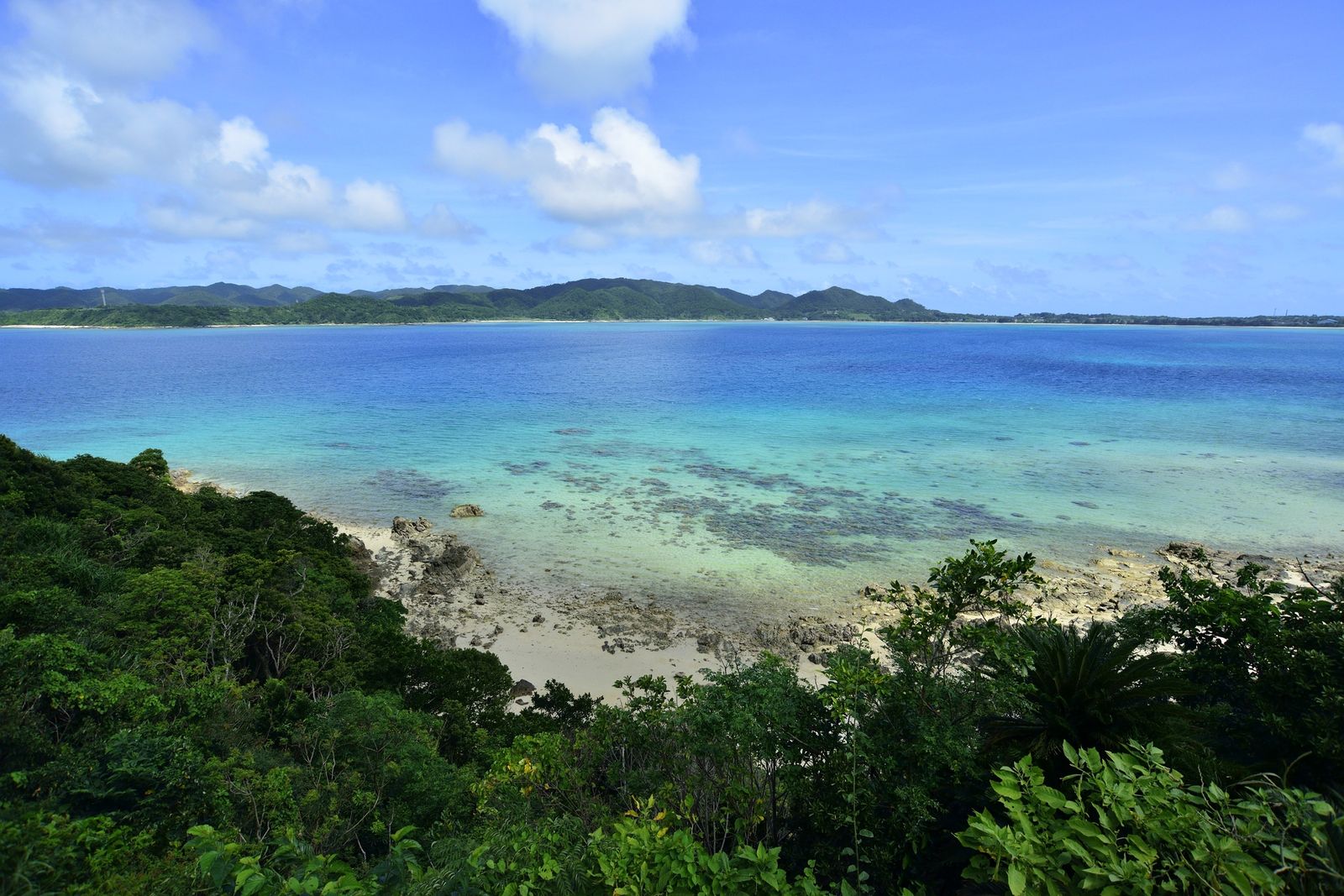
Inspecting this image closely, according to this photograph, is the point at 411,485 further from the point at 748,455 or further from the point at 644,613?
the point at 748,455

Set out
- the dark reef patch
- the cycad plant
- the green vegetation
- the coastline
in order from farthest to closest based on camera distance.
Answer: the dark reef patch < the coastline < the cycad plant < the green vegetation

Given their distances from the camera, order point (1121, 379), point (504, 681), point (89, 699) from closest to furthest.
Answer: point (89, 699) → point (504, 681) → point (1121, 379)

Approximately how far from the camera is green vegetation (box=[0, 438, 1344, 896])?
11.1 feet

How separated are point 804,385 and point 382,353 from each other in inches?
3416

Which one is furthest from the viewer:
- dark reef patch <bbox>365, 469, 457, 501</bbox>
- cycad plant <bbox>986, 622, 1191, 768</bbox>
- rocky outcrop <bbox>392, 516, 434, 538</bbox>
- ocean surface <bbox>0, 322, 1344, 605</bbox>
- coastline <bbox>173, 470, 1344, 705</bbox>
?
dark reef patch <bbox>365, 469, 457, 501</bbox>

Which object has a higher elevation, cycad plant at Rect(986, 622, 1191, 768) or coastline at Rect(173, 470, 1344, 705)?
cycad plant at Rect(986, 622, 1191, 768)

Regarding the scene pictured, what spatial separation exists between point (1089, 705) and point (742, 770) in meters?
→ 3.91

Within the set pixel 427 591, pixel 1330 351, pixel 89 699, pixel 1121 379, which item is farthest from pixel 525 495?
pixel 1330 351

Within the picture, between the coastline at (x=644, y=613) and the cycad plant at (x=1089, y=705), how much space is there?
346 inches

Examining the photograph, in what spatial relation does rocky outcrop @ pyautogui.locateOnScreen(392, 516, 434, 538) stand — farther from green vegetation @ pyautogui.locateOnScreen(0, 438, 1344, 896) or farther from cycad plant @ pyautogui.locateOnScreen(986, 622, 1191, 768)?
cycad plant @ pyautogui.locateOnScreen(986, 622, 1191, 768)

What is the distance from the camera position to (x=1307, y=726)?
6.95 metres

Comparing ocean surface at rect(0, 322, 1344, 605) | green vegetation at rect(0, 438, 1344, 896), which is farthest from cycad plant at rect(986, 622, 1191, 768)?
ocean surface at rect(0, 322, 1344, 605)

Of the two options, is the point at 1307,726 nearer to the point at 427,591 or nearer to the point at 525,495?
the point at 427,591

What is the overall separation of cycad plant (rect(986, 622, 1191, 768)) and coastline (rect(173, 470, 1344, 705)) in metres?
8.79
